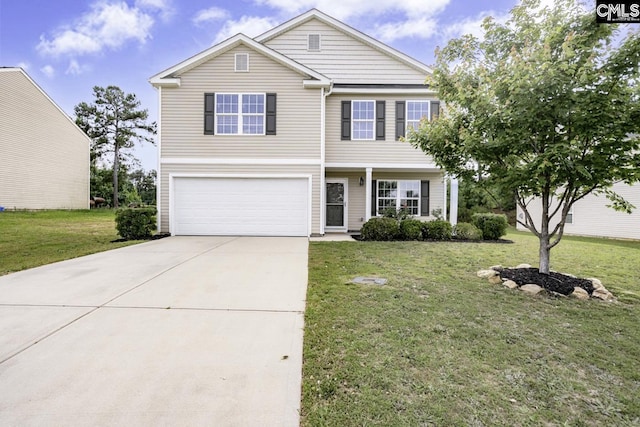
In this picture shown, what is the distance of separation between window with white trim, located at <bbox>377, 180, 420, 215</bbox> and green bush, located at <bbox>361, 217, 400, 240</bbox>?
2407 millimetres

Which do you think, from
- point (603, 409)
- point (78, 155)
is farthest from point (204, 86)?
point (78, 155)

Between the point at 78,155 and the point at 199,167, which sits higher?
the point at 78,155

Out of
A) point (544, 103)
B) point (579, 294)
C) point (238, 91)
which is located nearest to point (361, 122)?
point (238, 91)

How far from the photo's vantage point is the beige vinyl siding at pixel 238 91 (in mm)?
10844

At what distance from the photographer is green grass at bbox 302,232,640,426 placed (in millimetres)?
2070

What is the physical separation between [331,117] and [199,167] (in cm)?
505

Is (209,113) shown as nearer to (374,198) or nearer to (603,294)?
(374,198)

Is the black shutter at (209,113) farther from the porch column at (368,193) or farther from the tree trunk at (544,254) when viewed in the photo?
the tree trunk at (544,254)

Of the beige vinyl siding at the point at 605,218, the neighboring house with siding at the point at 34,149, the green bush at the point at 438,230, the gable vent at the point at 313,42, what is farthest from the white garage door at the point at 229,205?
the neighboring house with siding at the point at 34,149

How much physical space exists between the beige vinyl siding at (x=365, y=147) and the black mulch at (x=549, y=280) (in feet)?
23.0

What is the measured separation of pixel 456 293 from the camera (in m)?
4.63

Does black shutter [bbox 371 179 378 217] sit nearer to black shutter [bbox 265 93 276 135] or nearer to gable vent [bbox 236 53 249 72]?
black shutter [bbox 265 93 276 135]

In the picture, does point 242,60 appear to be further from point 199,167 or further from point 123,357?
point 123,357

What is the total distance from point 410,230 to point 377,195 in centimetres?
→ 283
